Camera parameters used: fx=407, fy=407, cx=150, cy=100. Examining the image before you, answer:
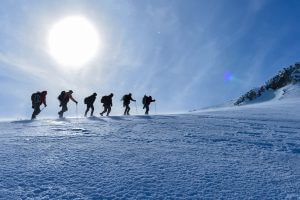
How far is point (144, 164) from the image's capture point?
36.8 ft

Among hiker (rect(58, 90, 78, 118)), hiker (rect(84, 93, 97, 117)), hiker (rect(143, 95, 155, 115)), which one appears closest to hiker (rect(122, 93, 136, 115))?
hiker (rect(143, 95, 155, 115))

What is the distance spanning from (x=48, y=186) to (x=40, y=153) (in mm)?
3231

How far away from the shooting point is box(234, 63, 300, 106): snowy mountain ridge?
68.9 m

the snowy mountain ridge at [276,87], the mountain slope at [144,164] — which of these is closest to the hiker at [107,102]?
the mountain slope at [144,164]

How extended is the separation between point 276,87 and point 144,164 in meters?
66.8

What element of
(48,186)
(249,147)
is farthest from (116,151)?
(249,147)

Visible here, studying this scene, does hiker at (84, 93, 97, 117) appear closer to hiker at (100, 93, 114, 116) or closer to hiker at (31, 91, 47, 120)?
hiker at (100, 93, 114, 116)

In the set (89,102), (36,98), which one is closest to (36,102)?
(36,98)

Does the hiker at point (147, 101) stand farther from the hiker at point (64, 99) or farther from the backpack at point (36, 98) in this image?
the backpack at point (36, 98)

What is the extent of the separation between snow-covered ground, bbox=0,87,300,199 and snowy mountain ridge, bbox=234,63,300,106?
53173 mm

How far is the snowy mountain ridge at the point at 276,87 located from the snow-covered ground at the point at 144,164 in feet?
174

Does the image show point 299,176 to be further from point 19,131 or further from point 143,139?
point 19,131

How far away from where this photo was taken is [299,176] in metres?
10.8

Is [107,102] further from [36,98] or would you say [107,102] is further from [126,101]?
[36,98]
